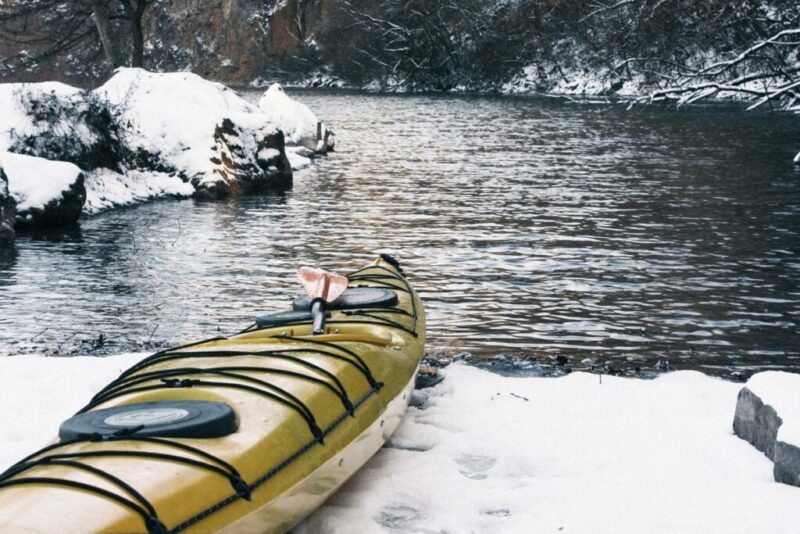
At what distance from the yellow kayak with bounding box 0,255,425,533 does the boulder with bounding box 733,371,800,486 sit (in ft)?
5.37

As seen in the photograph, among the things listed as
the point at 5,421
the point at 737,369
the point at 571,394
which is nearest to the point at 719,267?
the point at 737,369

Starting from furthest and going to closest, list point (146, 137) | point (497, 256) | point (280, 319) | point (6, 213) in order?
point (146, 137), point (6, 213), point (497, 256), point (280, 319)

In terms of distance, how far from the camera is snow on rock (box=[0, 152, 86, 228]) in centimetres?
1125

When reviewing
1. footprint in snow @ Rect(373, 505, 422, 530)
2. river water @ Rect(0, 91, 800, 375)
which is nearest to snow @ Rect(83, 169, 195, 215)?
river water @ Rect(0, 91, 800, 375)

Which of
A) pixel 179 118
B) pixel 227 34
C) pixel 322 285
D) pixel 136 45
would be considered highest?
pixel 227 34

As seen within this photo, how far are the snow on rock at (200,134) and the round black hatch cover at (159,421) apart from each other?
431 inches

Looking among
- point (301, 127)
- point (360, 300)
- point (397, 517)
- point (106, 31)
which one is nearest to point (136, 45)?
point (106, 31)

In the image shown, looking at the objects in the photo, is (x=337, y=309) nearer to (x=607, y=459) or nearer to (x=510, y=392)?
(x=510, y=392)

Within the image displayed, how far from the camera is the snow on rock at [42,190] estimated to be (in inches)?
443

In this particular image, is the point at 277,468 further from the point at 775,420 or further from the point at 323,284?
the point at 775,420

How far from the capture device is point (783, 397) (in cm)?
400

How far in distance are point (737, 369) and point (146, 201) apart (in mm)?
9997

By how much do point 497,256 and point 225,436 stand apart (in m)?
6.41

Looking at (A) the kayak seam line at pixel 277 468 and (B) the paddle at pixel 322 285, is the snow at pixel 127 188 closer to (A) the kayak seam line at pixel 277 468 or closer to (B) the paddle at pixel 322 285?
(B) the paddle at pixel 322 285
